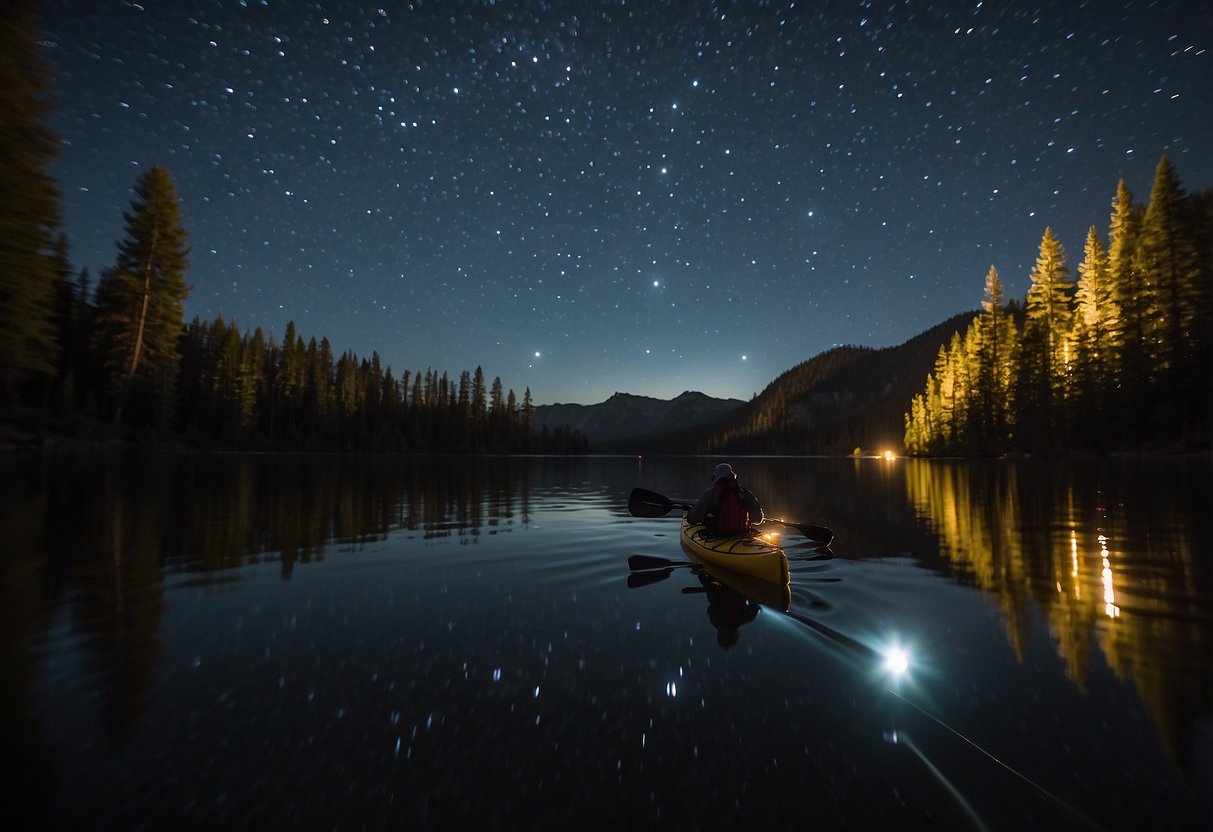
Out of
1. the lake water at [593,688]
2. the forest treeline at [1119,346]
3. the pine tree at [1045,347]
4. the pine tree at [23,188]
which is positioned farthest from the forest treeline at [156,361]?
the pine tree at [1045,347]

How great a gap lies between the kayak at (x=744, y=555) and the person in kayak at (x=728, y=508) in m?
0.26

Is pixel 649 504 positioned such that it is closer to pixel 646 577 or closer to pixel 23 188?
pixel 646 577

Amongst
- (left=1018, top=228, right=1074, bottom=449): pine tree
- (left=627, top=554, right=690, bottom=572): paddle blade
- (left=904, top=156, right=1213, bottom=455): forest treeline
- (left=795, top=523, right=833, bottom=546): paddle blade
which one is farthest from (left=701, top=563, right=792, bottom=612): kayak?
(left=1018, top=228, right=1074, bottom=449): pine tree

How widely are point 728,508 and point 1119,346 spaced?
2018 inches

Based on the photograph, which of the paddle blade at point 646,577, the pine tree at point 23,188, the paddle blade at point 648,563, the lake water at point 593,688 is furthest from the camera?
the pine tree at point 23,188

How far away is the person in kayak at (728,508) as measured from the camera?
1095 centimetres

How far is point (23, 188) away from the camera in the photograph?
20.6 m

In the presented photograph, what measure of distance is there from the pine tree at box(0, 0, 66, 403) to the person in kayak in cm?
2871

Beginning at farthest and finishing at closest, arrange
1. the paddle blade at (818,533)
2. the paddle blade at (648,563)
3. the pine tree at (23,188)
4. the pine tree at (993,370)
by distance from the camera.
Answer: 1. the pine tree at (993,370)
2. the pine tree at (23,188)
3. the paddle blade at (818,533)
4. the paddle blade at (648,563)

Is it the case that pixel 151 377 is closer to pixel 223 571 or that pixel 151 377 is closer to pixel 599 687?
pixel 223 571

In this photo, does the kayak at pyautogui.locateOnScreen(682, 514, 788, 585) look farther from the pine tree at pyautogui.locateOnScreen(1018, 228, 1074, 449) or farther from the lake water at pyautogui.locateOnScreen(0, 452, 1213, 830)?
the pine tree at pyautogui.locateOnScreen(1018, 228, 1074, 449)

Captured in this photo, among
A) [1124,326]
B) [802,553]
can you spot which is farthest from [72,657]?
[1124,326]

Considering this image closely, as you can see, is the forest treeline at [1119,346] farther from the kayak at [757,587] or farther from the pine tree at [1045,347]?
the kayak at [757,587]

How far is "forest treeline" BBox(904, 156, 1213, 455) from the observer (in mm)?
37438
